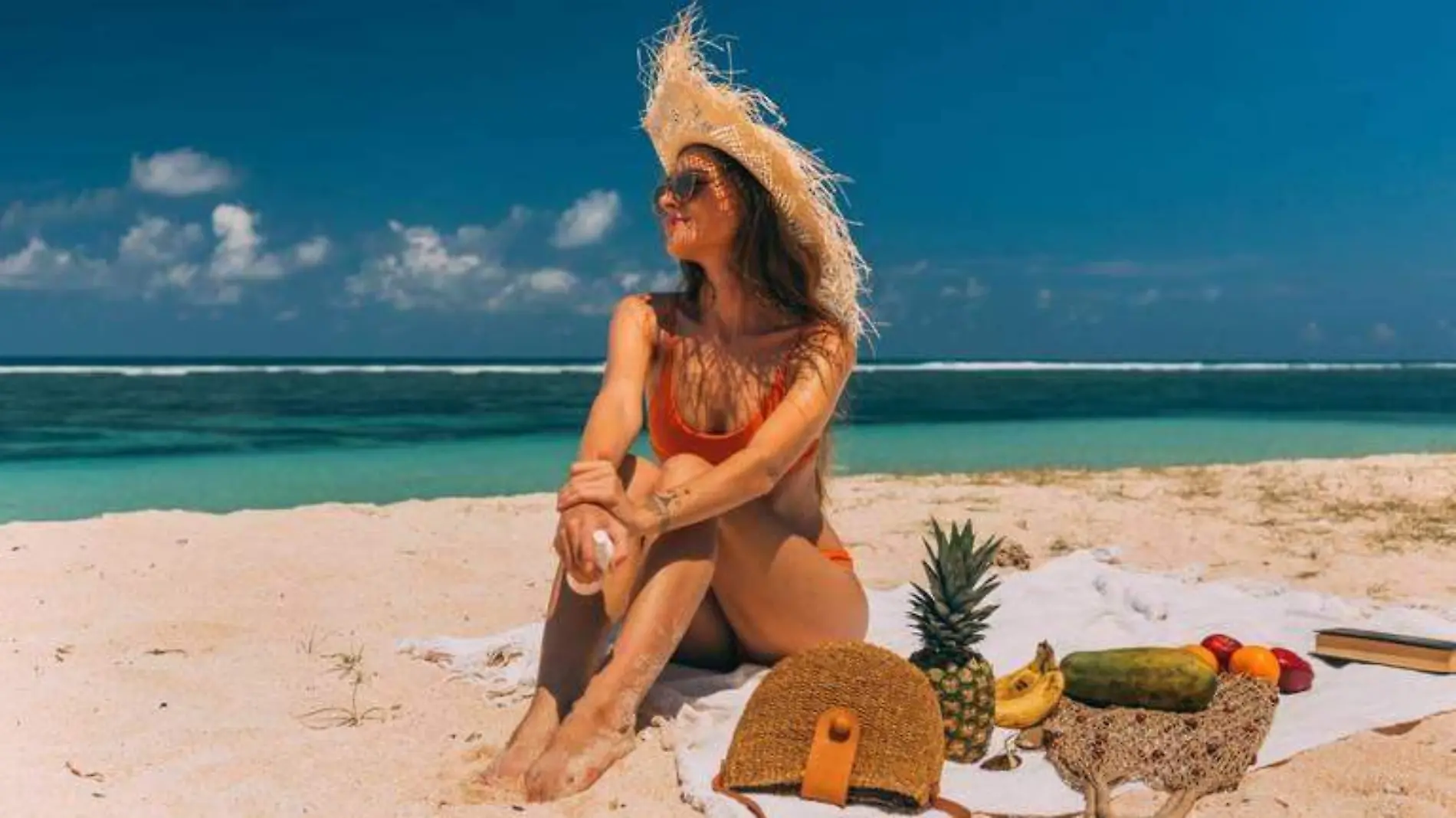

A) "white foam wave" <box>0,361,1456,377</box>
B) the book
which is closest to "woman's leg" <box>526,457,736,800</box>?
the book

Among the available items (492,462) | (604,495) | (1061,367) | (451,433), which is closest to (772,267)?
(604,495)

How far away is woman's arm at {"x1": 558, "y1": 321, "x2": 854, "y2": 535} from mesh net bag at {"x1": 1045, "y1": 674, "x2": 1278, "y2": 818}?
1.29 m

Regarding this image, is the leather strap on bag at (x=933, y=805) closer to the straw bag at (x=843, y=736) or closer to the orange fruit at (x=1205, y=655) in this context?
the straw bag at (x=843, y=736)

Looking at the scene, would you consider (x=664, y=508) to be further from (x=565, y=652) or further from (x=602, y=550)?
(x=565, y=652)

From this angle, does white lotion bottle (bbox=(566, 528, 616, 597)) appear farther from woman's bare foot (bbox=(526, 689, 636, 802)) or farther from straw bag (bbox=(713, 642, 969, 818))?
straw bag (bbox=(713, 642, 969, 818))

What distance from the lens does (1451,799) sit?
137 inches

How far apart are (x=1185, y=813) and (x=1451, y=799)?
800 mm

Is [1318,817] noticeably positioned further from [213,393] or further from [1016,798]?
[213,393]

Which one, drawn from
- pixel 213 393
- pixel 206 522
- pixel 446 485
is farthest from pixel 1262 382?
pixel 206 522

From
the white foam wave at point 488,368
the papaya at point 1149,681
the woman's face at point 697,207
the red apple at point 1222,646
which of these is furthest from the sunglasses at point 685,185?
the white foam wave at point 488,368

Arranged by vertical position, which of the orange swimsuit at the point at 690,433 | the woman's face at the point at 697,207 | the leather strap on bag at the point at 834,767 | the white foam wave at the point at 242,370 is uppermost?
the white foam wave at the point at 242,370

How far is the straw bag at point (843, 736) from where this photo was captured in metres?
3.39

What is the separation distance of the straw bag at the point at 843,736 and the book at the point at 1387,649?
2160 mm

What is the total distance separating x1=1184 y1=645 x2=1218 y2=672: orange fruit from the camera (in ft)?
14.5
